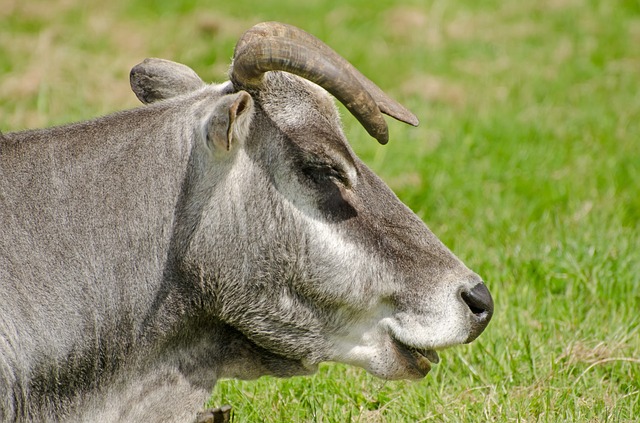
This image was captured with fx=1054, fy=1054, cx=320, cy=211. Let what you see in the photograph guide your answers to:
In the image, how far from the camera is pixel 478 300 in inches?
168

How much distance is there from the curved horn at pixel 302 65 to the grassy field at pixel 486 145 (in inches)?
62.0

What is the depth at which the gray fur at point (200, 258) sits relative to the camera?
409 centimetres

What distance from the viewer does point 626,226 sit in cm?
713

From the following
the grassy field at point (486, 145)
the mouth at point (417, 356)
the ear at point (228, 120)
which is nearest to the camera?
the ear at point (228, 120)

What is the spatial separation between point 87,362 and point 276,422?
1175mm

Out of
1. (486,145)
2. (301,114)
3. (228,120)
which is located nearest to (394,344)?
(301,114)

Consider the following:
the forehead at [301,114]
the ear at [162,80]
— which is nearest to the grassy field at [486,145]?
the forehead at [301,114]

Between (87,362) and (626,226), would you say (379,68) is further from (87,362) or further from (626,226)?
(87,362)

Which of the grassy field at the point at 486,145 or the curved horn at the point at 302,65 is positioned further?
the grassy field at the point at 486,145

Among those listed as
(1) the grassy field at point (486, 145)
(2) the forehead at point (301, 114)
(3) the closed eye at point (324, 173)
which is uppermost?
(2) the forehead at point (301, 114)

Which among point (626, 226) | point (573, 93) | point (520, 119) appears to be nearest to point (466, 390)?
point (626, 226)

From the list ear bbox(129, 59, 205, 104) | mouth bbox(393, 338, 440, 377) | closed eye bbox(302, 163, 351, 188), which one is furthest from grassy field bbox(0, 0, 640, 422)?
ear bbox(129, 59, 205, 104)

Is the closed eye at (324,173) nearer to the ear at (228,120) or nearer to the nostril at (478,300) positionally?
the ear at (228,120)

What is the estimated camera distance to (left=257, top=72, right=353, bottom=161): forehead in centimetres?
421
